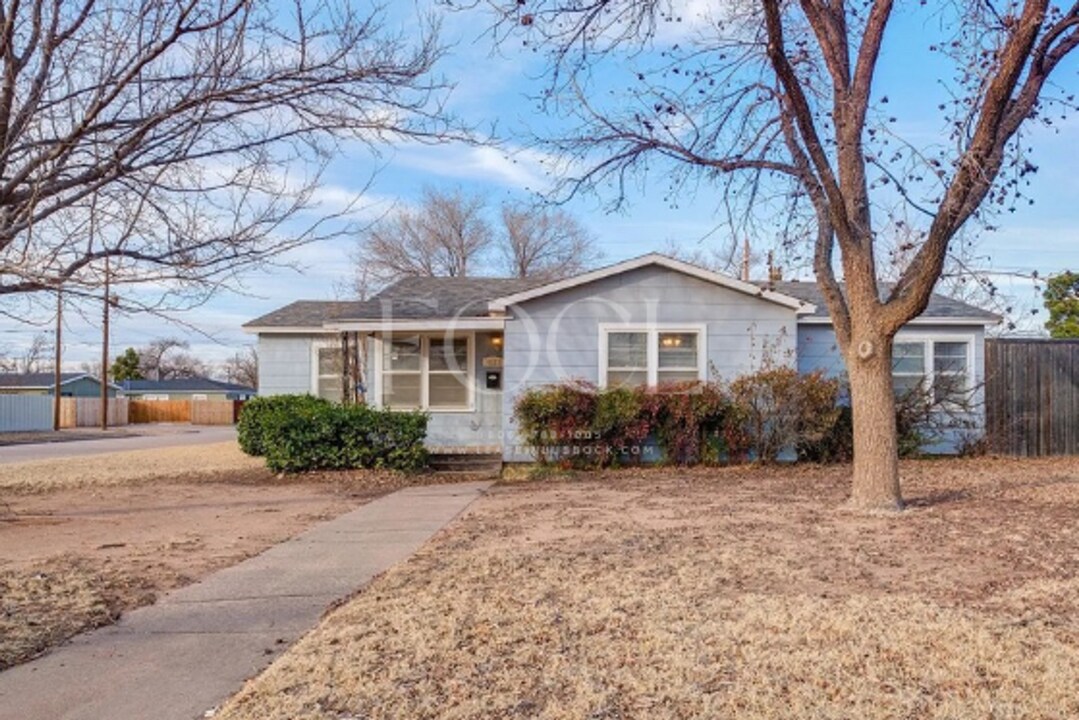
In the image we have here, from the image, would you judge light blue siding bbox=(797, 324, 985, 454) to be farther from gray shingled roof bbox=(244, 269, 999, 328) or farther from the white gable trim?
the white gable trim

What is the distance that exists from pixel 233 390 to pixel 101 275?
6357 cm

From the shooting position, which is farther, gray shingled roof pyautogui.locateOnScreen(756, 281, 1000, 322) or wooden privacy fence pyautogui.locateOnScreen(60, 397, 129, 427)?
wooden privacy fence pyautogui.locateOnScreen(60, 397, 129, 427)

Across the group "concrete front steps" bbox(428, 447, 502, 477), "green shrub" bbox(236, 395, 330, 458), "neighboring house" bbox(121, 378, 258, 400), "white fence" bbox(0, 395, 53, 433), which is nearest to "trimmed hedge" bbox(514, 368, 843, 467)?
"concrete front steps" bbox(428, 447, 502, 477)

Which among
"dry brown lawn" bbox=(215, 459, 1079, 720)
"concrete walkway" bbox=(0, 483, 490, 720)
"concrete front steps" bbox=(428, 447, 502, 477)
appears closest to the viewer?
"dry brown lawn" bbox=(215, 459, 1079, 720)

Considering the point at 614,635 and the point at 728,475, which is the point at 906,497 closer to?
the point at 728,475

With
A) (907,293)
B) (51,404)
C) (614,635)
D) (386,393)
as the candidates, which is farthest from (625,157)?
(51,404)

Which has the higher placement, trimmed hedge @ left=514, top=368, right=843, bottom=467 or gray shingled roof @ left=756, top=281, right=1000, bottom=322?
gray shingled roof @ left=756, top=281, right=1000, bottom=322

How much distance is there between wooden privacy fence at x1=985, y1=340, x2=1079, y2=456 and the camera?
1556 cm

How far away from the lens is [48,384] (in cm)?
5309

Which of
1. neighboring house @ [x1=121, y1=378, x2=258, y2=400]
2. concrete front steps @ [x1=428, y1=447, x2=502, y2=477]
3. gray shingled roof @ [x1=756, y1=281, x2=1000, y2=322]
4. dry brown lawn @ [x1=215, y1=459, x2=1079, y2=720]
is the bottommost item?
dry brown lawn @ [x1=215, y1=459, x2=1079, y2=720]

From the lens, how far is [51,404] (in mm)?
39562

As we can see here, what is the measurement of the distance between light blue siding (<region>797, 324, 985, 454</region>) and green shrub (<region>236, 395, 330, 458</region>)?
28.9ft

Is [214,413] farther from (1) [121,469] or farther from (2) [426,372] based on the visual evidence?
(2) [426,372]

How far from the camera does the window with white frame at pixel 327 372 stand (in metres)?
18.3
